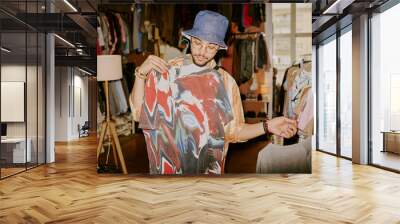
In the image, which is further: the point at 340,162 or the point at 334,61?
the point at 334,61

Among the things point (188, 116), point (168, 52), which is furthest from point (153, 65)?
point (188, 116)

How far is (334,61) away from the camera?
10.1 meters

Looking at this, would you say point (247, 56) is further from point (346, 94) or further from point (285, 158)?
point (346, 94)

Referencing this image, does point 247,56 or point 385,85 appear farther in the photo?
point 385,85

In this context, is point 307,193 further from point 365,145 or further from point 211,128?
point 365,145

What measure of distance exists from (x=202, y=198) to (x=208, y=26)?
10.1ft

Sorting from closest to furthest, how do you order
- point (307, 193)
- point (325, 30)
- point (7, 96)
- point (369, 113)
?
point (307, 193) → point (7, 96) → point (369, 113) → point (325, 30)

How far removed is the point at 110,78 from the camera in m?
6.73

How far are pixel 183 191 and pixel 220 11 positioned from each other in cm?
316

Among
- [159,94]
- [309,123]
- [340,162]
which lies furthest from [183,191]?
[340,162]

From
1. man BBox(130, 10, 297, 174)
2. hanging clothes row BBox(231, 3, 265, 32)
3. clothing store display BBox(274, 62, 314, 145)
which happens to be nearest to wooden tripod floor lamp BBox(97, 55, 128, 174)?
man BBox(130, 10, 297, 174)

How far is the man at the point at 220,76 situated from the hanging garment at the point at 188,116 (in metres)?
0.07

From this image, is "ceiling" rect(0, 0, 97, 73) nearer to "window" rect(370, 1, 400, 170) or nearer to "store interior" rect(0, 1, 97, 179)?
"store interior" rect(0, 1, 97, 179)

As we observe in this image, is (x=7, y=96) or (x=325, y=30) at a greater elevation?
(x=325, y=30)
